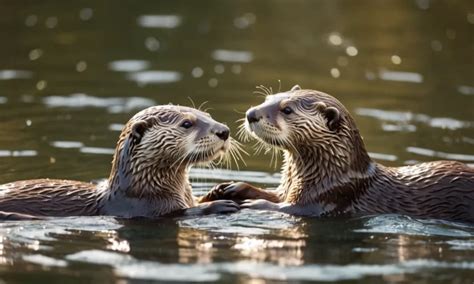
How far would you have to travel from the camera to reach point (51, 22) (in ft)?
63.0

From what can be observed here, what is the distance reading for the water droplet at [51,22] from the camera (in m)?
18.9

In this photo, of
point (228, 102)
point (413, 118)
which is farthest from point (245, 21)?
point (413, 118)

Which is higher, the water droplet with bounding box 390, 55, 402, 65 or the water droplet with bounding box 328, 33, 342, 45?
the water droplet with bounding box 328, 33, 342, 45

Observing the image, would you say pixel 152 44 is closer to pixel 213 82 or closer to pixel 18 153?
pixel 213 82

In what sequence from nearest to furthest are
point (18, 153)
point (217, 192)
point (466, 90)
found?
1. point (217, 192)
2. point (18, 153)
3. point (466, 90)

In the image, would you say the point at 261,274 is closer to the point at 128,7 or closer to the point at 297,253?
the point at 297,253

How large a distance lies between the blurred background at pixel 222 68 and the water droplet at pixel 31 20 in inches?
2.0

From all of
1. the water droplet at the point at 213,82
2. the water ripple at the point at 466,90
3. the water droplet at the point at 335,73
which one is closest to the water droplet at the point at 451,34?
the water droplet at the point at 335,73

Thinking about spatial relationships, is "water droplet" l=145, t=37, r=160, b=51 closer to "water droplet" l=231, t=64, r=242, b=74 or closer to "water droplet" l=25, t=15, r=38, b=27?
"water droplet" l=231, t=64, r=242, b=74

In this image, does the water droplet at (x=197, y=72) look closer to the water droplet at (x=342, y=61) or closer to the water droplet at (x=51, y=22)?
the water droplet at (x=342, y=61)

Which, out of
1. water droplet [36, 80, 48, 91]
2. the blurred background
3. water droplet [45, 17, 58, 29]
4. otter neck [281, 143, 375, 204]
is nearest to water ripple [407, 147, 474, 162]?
the blurred background

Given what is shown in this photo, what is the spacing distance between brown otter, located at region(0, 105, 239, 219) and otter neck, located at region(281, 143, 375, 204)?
0.54m

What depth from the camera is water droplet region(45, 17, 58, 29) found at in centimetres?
1889

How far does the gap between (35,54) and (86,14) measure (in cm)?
331
